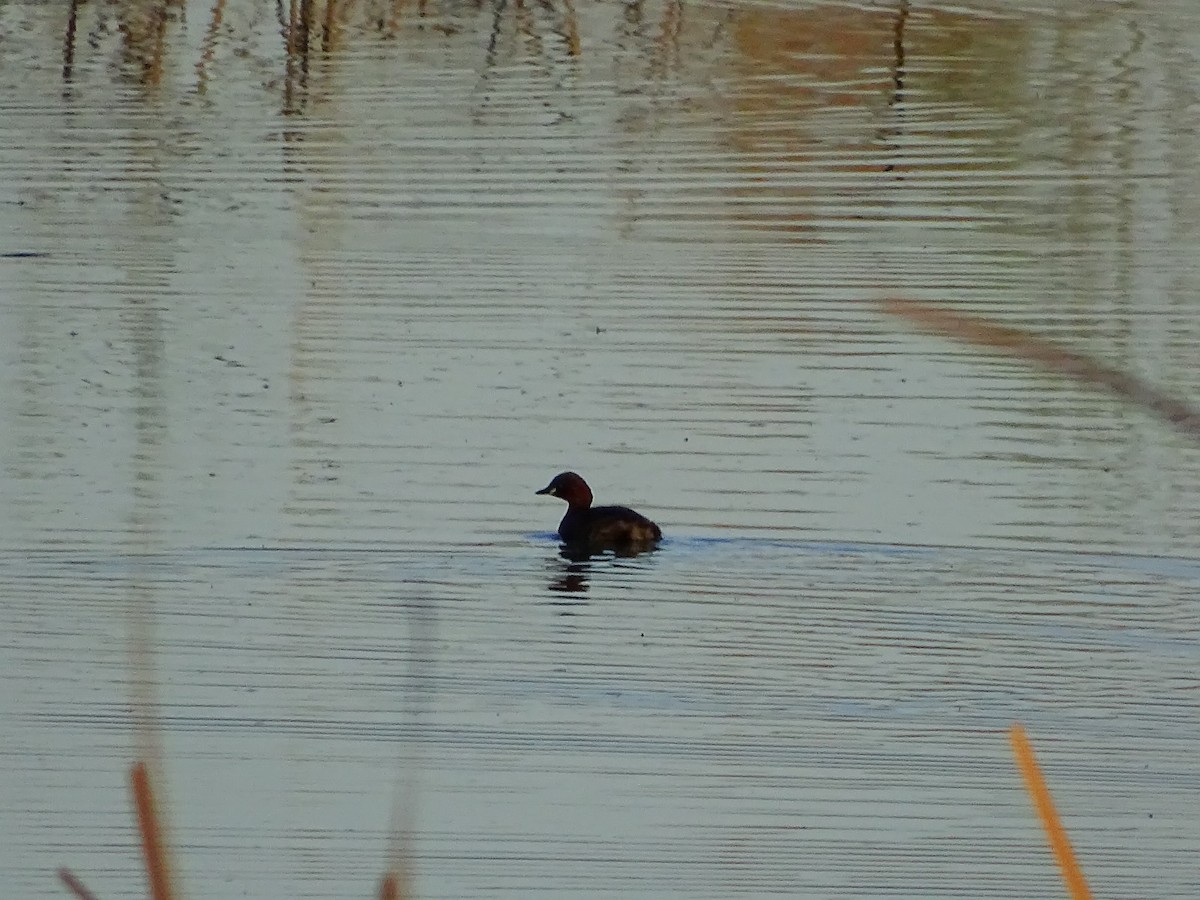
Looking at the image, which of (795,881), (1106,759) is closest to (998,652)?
(1106,759)

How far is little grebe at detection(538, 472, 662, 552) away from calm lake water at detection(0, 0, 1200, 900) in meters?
0.06

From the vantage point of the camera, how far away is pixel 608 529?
679cm

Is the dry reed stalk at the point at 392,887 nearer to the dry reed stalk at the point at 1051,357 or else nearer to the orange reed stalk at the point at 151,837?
the orange reed stalk at the point at 151,837

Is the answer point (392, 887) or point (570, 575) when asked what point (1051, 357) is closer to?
point (392, 887)

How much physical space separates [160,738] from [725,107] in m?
8.80

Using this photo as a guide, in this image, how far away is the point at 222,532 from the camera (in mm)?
6926

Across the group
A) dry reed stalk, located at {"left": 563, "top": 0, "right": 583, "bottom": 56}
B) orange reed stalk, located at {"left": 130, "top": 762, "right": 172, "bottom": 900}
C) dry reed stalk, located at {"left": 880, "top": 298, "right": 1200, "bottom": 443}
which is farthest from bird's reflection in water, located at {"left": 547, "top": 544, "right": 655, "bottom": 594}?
dry reed stalk, located at {"left": 563, "top": 0, "right": 583, "bottom": 56}

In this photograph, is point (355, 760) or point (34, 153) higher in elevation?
point (355, 760)

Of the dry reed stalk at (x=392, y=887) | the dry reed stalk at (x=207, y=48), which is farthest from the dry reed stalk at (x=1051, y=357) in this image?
the dry reed stalk at (x=207, y=48)

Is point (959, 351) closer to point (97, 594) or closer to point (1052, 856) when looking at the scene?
point (97, 594)

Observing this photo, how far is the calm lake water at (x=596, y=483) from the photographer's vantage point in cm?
479

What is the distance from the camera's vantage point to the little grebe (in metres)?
6.80

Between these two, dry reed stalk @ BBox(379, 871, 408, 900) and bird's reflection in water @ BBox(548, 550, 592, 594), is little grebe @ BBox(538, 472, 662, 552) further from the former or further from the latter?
dry reed stalk @ BBox(379, 871, 408, 900)

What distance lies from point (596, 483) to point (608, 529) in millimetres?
816
